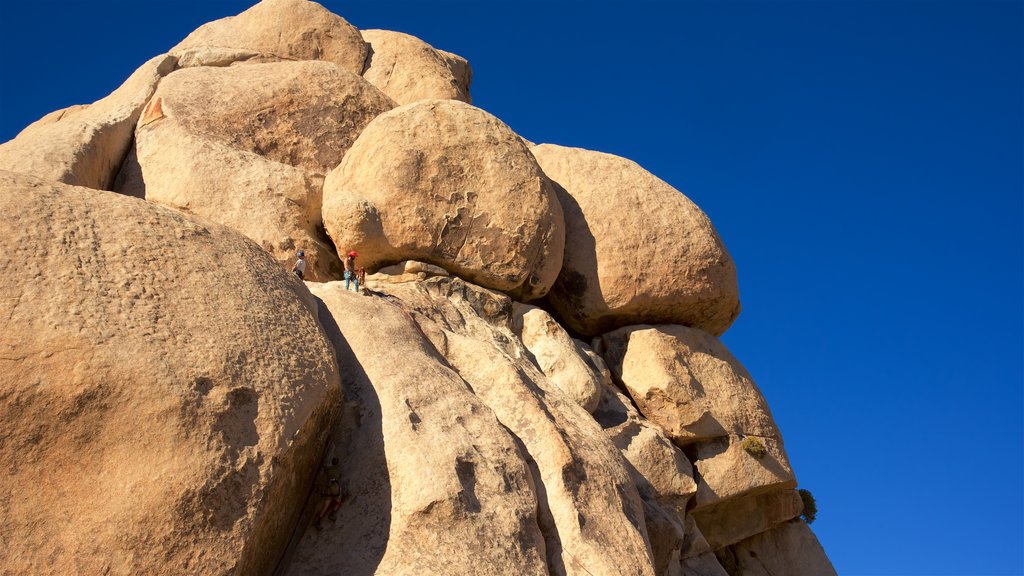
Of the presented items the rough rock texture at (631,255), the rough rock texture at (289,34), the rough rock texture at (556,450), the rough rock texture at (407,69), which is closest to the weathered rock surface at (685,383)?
the rough rock texture at (631,255)

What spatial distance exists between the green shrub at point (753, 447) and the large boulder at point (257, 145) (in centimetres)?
737

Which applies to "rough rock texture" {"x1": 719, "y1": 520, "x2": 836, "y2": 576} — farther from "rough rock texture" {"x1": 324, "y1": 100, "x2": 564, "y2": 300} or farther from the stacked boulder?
"rough rock texture" {"x1": 324, "y1": 100, "x2": 564, "y2": 300}

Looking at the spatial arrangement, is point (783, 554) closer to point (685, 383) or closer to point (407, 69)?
point (685, 383)

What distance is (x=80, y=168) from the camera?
15.4 m

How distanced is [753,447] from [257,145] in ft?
33.2

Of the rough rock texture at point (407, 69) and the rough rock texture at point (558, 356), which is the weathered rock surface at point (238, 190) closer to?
the rough rock texture at point (558, 356)

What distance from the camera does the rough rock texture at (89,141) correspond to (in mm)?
14859

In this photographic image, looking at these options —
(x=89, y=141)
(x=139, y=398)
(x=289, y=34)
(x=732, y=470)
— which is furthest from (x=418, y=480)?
(x=289, y=34)

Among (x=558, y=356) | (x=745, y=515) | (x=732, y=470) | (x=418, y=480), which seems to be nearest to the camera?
(x=418, y=480)

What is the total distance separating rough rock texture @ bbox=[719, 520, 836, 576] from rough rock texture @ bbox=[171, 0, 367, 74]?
13042 millimetres

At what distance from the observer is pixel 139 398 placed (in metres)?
8.16

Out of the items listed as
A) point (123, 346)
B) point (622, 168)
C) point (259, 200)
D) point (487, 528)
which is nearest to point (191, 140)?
point (259, 200)

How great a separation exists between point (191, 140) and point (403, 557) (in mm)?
10261

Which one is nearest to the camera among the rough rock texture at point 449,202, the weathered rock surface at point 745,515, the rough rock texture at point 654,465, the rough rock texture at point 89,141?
the rough rock texture at point 654,465
